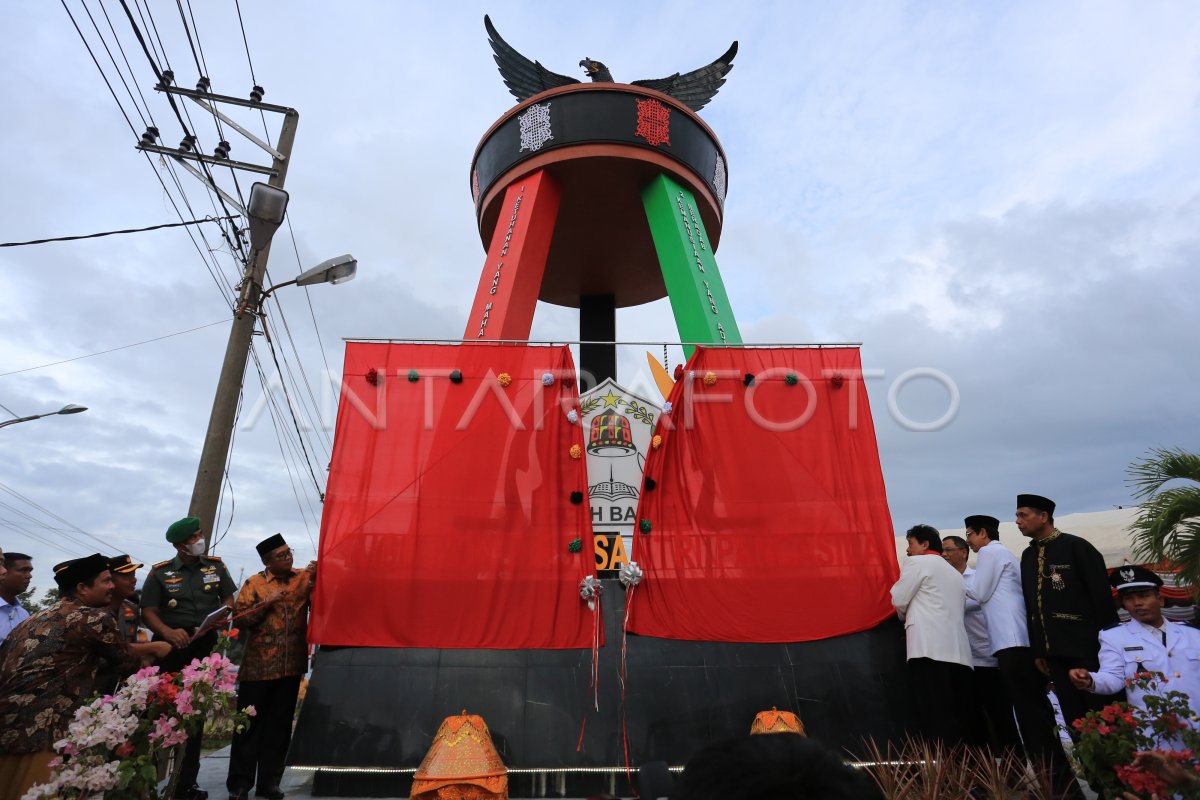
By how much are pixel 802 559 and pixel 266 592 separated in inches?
145

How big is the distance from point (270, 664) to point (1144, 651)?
4.86 meters

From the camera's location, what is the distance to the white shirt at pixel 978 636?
448 centimetres

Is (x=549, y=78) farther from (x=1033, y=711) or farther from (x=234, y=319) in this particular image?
(x=1033, y=711)

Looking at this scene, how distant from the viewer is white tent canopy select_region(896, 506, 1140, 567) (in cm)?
1342

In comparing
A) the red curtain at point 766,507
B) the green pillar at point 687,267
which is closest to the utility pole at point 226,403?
the red curtain at point 766,507

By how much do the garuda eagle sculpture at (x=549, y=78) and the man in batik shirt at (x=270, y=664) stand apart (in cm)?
743

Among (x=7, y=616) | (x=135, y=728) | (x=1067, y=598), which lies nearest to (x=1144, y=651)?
(x=1067, y=598)

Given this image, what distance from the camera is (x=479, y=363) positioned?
5.47 metres

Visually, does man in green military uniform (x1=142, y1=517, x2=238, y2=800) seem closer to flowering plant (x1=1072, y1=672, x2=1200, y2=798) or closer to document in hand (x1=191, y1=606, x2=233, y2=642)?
document in hand (x1=191, y1=606, x2=233, y2=642)

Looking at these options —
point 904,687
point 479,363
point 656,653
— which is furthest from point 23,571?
point 904,687

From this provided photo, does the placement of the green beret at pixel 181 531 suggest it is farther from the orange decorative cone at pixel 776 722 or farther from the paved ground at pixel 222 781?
the orange decorative cone at pixel 776 722

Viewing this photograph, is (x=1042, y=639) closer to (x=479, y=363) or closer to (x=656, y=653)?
(x=656, y=653)

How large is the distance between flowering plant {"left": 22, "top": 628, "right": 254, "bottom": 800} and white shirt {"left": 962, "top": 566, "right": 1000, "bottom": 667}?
430cm

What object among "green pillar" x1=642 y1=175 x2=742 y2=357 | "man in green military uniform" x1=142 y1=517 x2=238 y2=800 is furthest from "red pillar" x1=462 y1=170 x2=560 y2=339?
"man in green military uniform" x1=142 y1=517 x2=238 y2=800
